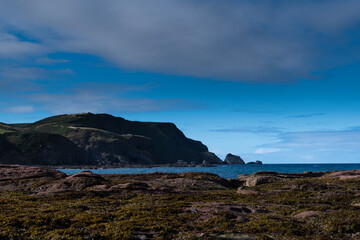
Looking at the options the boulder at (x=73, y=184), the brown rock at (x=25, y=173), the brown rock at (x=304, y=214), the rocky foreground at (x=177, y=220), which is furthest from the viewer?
the brown rock at (x=25, y=173)

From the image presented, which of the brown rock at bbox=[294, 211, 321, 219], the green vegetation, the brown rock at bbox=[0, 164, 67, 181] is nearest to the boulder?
the brown rock at bbox=[0, 164, 67, 181]

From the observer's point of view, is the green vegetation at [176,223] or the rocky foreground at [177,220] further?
the rocky foreground at [177,220]

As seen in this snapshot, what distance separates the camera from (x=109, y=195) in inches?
1437

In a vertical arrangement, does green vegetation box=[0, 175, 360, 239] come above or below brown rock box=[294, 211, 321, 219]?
below

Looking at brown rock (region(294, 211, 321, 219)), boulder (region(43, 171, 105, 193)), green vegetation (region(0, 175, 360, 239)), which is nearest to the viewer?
green vegetation (region(0, 175, 360, 239))

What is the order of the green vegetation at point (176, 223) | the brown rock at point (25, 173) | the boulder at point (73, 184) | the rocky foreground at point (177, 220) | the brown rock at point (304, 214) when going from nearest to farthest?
the green vegetation at point (176, 223)
the rocky foreground at point (177, 220)
the brown rock at point (304, 214)
the boulder at point (73, 184)
the brown rock at point (25, 173)

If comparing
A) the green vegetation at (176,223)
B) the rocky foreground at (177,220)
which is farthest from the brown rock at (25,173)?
the green vegetation at (176,223)

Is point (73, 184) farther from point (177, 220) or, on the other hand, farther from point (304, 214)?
point (304, 214)

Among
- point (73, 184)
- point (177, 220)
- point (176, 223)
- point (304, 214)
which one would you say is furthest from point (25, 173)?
point (304, 214)

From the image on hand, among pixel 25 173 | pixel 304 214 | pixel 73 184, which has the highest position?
pixel 25 173

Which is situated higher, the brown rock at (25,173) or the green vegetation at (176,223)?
the brown rock at (25,173)

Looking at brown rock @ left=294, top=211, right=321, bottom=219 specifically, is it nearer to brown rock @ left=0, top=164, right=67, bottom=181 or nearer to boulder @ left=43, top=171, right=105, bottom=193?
boulder @ left=43, top=171, right=105, bottom=193

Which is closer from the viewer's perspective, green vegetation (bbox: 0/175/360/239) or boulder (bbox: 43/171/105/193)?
green vegetation (bbox: 0/175/360/239)

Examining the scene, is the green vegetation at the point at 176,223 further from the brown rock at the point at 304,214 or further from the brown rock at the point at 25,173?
the brown rock at the point at 25,173
